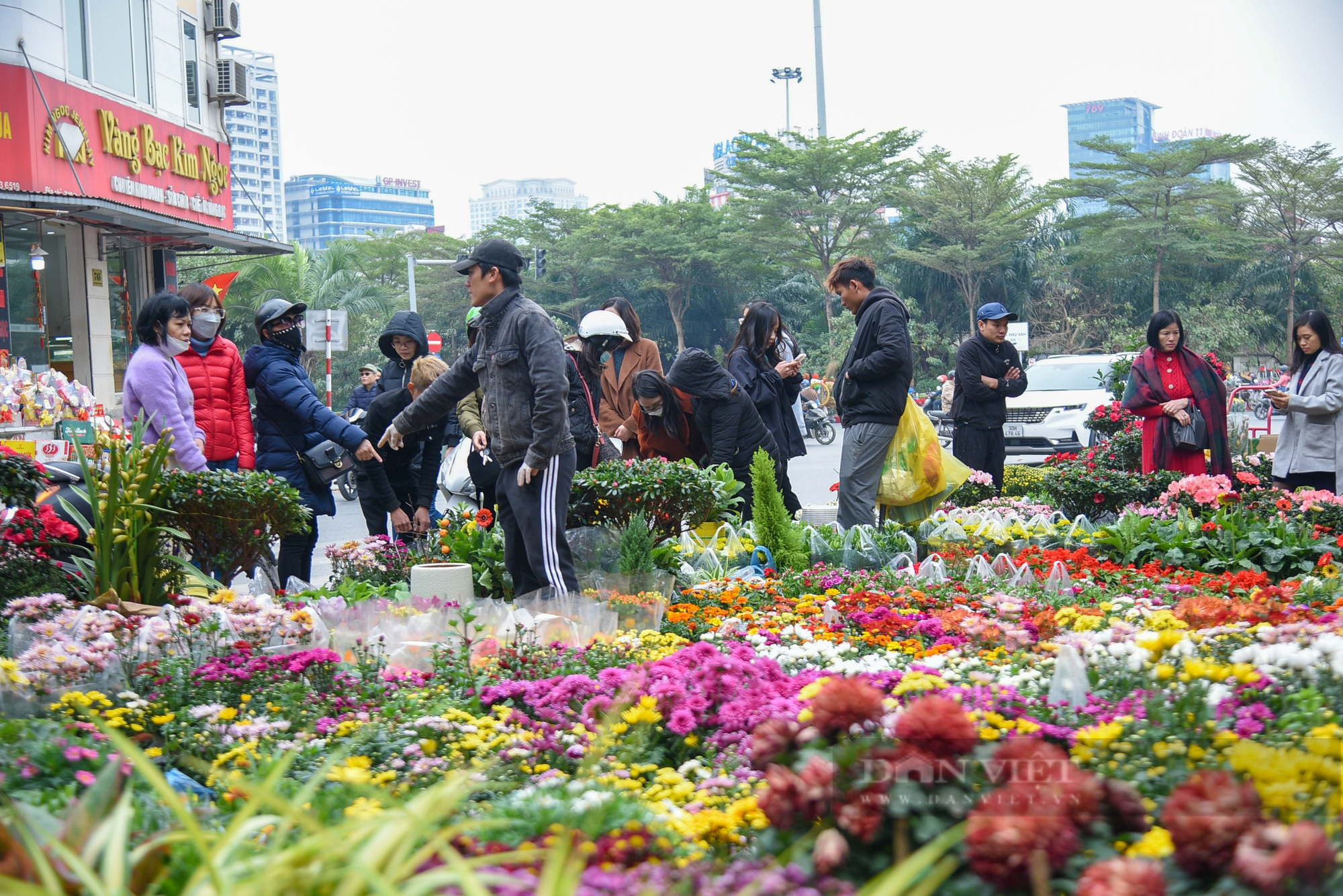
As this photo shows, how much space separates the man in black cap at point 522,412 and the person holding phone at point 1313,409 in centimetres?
453

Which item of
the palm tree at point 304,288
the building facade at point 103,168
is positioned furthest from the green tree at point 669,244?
the building facade at point 103,168

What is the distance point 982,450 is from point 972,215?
35392 mm

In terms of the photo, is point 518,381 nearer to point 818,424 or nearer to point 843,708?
point 843,708

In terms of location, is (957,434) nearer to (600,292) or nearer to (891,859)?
(891,859)

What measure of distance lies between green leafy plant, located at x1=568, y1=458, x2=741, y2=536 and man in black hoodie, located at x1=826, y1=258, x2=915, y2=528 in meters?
1.01

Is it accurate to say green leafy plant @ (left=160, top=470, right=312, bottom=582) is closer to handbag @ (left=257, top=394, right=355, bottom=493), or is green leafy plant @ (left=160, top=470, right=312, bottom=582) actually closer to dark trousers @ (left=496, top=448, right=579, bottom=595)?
handbag @ (left=257, top=394, right=355, bottom=493)

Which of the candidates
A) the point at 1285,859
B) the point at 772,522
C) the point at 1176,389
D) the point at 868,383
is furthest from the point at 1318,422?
the point at 1285,859

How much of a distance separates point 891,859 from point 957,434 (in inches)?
267

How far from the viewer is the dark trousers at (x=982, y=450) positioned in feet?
26.8

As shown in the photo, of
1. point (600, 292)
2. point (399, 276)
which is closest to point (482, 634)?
point (600, 292)

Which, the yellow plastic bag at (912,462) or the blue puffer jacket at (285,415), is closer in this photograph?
the blue puffer jacket at (285,415)

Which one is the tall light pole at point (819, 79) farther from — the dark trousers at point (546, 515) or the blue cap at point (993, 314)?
the dark trousers at point (546, 515)

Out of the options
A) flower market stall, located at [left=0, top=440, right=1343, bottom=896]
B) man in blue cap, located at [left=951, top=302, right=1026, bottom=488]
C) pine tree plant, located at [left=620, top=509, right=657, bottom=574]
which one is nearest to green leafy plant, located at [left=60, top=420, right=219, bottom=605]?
flower market stall, located at [left=0, top=440, right=1343, bottom=896]

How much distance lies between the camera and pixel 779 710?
2.82 metres
